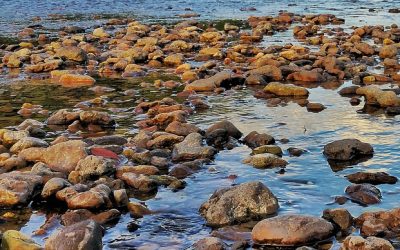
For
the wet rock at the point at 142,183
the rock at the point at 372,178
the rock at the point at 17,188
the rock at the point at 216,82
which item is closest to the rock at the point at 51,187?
the rock at the point at 17,188

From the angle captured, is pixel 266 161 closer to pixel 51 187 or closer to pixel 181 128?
pixel 181 128

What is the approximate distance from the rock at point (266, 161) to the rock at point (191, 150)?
2.03ft

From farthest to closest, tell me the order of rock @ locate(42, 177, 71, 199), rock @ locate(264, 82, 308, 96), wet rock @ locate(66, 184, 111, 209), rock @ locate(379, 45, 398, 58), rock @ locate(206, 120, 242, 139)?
rock @ locate(379, 45, 398, 58), rock @ locate(264, 82, 308, 96), rock @ locate(206, 120, 242, 139), rock @ locate(42, 177, 71, 199), wet rock @ locate(66, 184, 111, 209)

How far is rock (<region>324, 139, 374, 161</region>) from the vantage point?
320 inches

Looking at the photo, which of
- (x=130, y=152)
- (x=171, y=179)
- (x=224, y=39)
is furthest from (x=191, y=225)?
(x=224, y=39)

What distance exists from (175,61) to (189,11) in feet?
54.5

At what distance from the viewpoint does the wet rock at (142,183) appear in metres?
7.18

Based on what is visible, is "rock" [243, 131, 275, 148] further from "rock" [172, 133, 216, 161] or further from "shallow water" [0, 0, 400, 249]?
"rock" [172, 133, 216, 161]

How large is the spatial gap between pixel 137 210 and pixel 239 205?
1041mm

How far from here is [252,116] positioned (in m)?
10.5

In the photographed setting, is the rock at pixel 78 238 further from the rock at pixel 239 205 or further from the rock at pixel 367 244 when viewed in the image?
the rock at pixel 367 244

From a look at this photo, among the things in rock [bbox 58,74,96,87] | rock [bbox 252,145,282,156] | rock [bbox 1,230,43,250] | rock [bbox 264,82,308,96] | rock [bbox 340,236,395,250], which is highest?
rock [bbox 340,236,395,250]

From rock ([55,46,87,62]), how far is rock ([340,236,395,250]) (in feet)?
39.8

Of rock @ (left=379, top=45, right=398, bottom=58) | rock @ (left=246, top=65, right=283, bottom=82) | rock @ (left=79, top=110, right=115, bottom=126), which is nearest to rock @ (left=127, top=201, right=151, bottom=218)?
rock @ (left=79, top=110, right=115, bottom=126)
